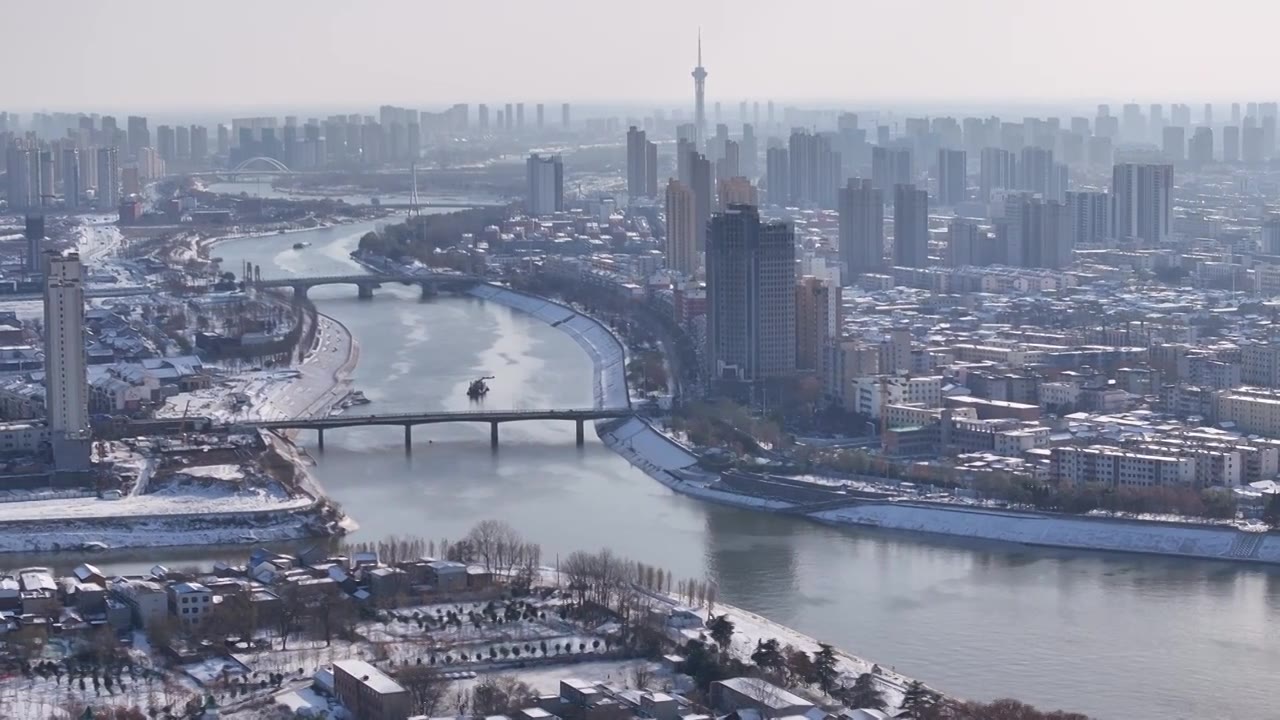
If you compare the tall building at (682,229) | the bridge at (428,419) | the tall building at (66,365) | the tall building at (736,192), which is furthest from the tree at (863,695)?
the tall building at (736,192)

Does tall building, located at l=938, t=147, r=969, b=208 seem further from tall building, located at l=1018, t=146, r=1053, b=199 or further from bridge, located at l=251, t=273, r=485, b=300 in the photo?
bridge, located at l=251, t=273, r=485, b=300

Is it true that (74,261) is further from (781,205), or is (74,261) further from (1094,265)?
(781,205)

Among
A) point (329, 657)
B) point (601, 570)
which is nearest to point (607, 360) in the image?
point (601, 570)

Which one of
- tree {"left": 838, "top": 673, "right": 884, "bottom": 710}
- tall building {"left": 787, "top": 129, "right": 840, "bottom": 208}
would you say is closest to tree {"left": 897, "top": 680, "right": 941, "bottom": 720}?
tree {"left": 838, "top": 673, "right": 884, "bottom": 710}

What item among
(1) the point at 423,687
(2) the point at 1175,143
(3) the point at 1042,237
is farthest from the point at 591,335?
(2) the point at 1175,143

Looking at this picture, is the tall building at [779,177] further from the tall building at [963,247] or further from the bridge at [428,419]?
the bridge at [428,419]
